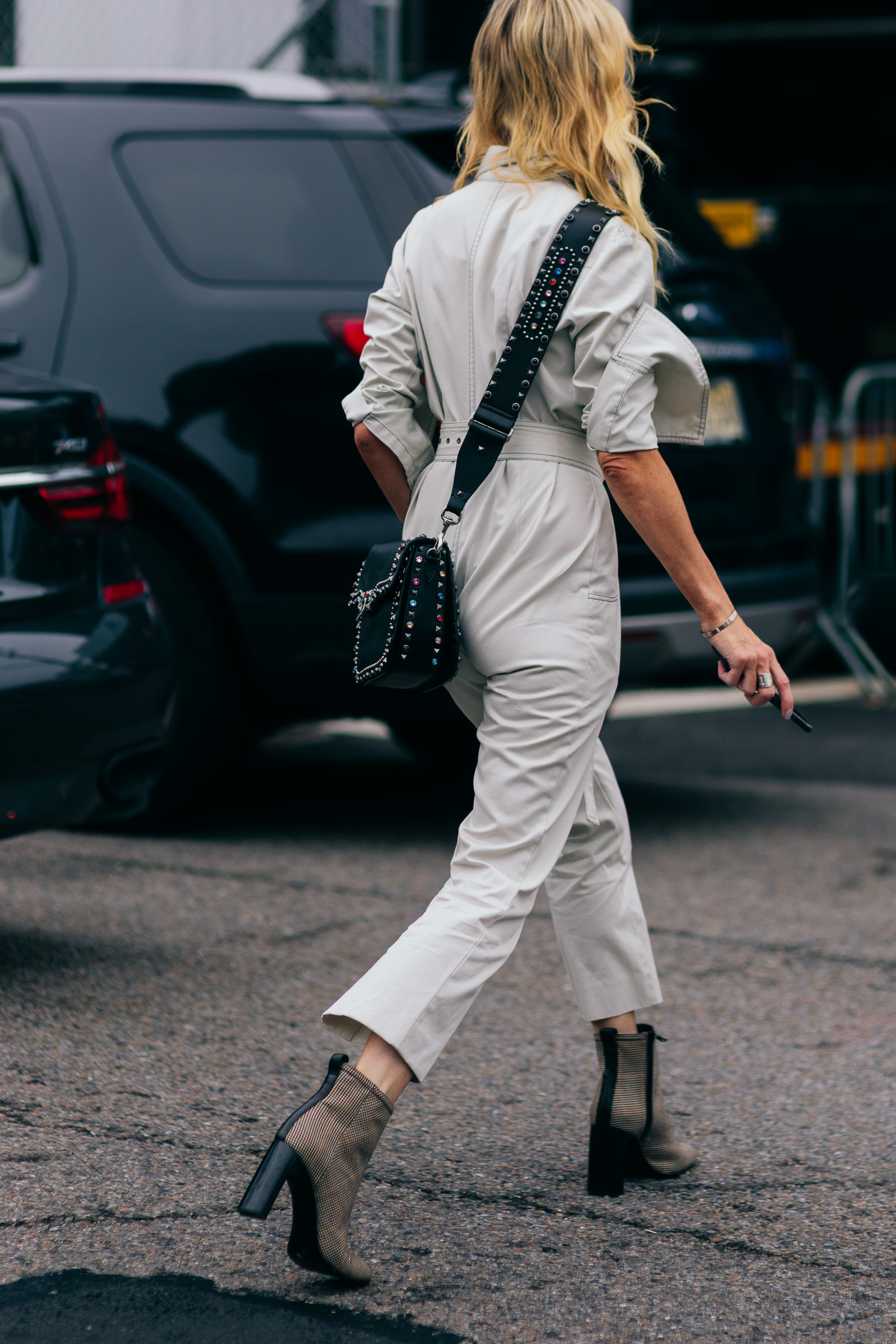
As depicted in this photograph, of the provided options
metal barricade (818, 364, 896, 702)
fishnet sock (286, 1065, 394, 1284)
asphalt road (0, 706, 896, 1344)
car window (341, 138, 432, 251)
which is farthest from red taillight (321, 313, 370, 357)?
metal barricade (818, 364, 896, 702)

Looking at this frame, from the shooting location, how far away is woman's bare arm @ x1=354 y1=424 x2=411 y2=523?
295 cm

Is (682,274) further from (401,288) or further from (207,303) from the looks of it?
(401,288)

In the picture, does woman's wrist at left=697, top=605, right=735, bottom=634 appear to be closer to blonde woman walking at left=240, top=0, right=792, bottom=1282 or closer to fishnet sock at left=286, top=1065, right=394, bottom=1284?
blonde woman walking at left=240, top=0, right=792, bottom=1282

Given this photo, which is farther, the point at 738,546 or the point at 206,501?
the point at 738,546

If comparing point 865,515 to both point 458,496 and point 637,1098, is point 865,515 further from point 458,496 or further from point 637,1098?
point 458,496

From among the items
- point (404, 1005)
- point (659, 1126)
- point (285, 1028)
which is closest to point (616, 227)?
point (404, 1005)

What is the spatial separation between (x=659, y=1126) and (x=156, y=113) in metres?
3.48

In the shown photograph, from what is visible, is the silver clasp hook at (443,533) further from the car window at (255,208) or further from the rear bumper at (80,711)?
the car window at (255,208)

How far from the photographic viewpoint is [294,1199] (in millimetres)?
2582

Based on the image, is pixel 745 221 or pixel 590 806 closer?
pixel 590 806

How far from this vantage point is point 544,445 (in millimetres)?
2799

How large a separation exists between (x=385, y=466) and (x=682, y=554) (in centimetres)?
53

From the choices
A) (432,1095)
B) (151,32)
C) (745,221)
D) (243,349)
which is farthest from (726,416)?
(745,221)

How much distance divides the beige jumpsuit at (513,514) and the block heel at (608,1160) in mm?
444
